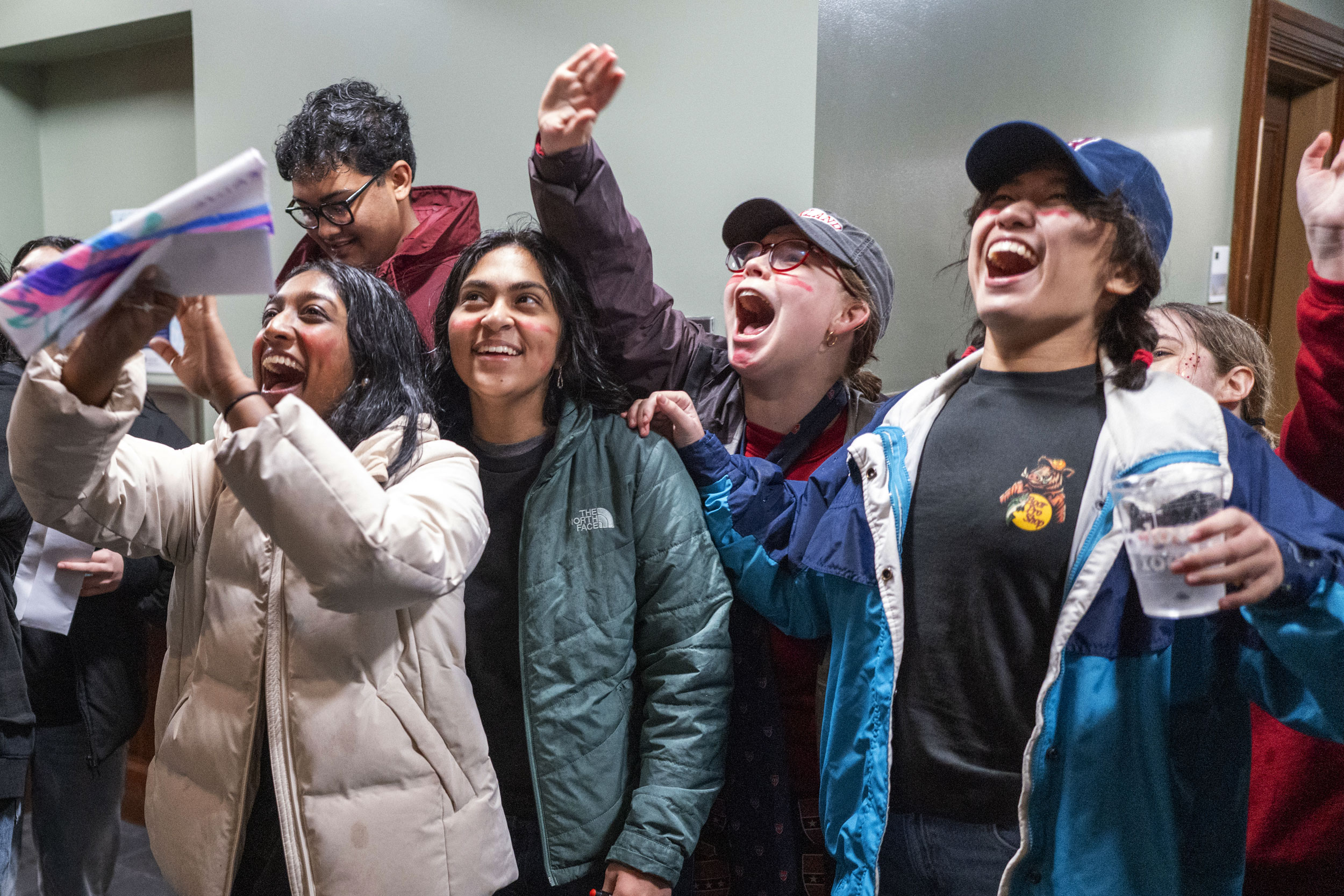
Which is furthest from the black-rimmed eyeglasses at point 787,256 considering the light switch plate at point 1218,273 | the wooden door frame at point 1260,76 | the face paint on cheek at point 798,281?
the wooden door frame at point 1260,76

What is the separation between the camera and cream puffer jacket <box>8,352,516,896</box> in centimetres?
104

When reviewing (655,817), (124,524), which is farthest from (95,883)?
(655,817)

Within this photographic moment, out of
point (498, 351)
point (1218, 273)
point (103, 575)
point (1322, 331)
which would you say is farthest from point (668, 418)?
point (1218, 273)

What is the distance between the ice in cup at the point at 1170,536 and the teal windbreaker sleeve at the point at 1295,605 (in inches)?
2.8

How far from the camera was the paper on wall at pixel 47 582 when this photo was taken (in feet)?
5.01

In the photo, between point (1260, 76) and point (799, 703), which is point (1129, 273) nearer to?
point (799, 703)

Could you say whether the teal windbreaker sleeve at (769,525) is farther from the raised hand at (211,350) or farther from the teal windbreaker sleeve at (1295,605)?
the raised hand at (211,350)

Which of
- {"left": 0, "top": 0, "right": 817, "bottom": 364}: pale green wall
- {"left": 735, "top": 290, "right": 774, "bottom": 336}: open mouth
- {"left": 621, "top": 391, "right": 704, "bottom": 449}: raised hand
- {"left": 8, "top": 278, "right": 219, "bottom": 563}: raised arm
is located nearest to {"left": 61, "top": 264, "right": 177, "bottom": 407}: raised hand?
{"left": 8, "top": 278, "right": 219, "bottom": 563}: raised arm

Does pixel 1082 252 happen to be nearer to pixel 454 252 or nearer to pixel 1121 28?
pixel 454 252

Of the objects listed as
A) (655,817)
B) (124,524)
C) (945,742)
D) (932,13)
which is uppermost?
(932,13)

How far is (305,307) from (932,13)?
6.34 feet

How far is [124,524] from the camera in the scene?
1.16 meters

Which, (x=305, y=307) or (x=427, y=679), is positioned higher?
(x=305, y=307)

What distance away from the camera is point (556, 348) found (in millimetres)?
1423
